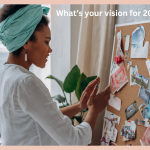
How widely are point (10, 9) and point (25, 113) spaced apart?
49 centimetres

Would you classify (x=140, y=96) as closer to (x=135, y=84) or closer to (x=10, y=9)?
(x=135, y=84)

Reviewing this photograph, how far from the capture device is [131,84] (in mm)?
1164

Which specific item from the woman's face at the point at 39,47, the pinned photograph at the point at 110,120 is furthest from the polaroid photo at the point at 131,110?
the woman's face at the point at 39,47

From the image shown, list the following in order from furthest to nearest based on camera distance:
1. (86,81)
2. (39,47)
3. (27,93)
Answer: (86,81) → (39,47) → (27,93)

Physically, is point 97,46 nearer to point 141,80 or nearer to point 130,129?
point 141,80

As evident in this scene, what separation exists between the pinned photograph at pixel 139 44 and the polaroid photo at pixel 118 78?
0.45 feet

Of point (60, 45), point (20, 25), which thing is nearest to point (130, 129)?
point (20, 25)

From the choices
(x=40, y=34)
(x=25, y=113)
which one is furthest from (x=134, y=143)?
(x=40, y=34)

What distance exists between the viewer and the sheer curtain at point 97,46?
60.7 inches

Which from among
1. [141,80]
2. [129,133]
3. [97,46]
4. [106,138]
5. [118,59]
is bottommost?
[106,138]

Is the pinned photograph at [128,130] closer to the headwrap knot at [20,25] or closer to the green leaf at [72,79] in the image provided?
the green leaf at [72,79]

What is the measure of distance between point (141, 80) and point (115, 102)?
291mm

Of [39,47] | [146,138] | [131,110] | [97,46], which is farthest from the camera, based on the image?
[97,46]

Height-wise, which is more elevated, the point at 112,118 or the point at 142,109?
the point at 142,109
